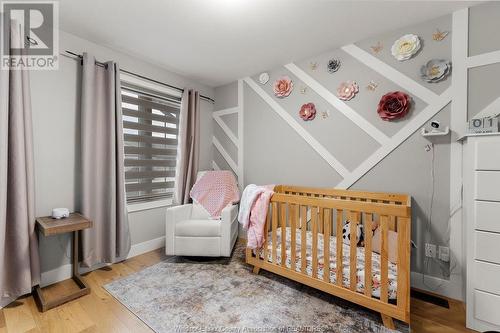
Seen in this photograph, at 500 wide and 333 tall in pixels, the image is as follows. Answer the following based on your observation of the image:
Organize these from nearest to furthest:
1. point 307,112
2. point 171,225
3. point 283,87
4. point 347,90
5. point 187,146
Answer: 1. point 347,90
2. point 171,225
3. point 307,112
4. point 283,87
5. point 187,146

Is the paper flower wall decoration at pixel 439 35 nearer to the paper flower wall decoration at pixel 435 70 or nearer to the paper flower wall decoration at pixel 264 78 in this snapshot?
the paper flower wall decoration at pixel 435 70

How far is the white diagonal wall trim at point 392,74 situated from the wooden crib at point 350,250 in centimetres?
87

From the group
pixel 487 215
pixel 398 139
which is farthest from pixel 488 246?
pixel 398 139

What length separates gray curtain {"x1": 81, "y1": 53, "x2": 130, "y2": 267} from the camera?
211cm

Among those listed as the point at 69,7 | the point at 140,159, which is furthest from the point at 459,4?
the point at 140,159

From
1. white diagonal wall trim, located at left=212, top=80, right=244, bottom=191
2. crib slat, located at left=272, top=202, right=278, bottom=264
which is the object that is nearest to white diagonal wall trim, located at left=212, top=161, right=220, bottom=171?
white diagonal wall trim, located at left=212, top=80, right=244, bottom=191

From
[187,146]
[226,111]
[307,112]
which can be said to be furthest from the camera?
[226,111]

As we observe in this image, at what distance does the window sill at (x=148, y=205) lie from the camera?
2.64m

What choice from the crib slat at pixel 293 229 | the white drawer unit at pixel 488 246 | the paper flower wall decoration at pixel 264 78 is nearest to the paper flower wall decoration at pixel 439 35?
the white drawer unit at pixel 488 246

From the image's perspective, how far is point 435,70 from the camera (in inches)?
73.7

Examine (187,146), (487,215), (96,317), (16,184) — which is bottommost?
(96,317)

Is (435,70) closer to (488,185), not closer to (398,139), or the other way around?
(398,139)

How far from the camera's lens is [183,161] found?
118 inches

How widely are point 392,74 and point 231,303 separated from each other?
237cm
